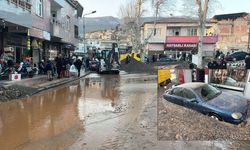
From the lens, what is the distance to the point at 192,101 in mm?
13836

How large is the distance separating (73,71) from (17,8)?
12014mm

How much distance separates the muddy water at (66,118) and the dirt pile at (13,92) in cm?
62

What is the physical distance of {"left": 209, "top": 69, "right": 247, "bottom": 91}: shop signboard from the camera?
17.1 metres

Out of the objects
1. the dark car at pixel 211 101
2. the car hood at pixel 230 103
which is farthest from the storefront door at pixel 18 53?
the car hood at pixel 230 103

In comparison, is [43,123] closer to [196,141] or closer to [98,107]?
[98,107]

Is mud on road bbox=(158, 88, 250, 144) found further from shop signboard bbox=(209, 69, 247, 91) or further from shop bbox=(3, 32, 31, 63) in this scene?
shop bbox=(3, 32, 31, 63)

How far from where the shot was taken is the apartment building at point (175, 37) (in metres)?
69.7

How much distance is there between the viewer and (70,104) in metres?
17.3

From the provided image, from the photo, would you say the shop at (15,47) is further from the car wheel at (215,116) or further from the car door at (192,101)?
the car wheel at (215,116)

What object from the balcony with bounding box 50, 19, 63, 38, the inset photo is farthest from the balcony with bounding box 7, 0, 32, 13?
the inset photo

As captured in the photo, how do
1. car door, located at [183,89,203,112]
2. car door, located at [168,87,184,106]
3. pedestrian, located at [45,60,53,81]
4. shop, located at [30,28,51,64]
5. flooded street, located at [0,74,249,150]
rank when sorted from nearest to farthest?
1. flooded street, located at [0,74,249,150]
2. car door, located at [183,89,203,112]
3. car door, located at [168,87,184,106]
4. pedestrian, located at [45,60,53,81]
5. shop, located at [30,28,51,64]

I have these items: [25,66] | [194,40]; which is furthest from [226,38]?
[25,66]

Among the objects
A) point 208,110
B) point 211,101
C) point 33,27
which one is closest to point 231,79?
point 211,101

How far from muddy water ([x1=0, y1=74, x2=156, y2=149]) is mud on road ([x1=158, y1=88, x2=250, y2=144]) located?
1.51 meters
